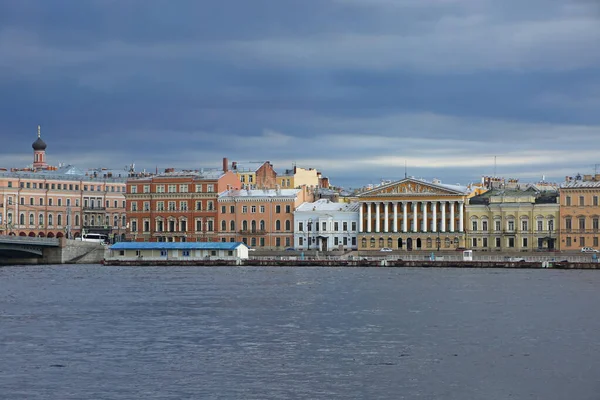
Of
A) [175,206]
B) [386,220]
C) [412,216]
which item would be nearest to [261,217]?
[175,206]

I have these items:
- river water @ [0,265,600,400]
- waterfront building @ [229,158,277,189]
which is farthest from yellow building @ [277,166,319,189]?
river water @ [0,265,600,400]

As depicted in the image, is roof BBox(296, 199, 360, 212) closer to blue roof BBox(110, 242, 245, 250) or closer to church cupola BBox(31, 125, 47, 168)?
blue roof BBox(110, 242, 245, 250)

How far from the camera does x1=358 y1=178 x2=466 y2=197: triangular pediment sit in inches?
3531

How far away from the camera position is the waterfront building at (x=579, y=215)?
278 ft

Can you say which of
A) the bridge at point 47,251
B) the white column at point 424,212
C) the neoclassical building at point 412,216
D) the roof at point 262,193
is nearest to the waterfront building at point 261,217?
the roof at point 262,193

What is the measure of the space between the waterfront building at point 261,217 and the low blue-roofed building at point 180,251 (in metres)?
9.49

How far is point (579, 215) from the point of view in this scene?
85.1m

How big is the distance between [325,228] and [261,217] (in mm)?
5550

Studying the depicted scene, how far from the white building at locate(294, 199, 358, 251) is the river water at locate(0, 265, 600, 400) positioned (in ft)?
121

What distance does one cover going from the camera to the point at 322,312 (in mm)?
41438

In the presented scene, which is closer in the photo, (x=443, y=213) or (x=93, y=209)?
(x=443, y=213)

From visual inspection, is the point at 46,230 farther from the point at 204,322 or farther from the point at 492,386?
the point at 492,386

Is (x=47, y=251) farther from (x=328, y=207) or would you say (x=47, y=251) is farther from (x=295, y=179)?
(x=295, y=179)

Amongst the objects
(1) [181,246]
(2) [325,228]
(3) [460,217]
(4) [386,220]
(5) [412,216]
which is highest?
(5) [412,216]
